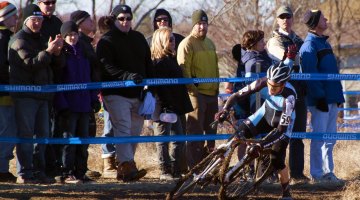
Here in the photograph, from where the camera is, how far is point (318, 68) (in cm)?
1243

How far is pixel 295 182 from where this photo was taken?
12.2 m

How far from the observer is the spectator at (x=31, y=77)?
37.0ft

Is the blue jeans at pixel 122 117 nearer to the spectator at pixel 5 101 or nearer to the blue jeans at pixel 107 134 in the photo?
the blue jeans at pixel 107 134

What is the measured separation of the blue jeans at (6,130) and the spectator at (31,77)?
0.11 m

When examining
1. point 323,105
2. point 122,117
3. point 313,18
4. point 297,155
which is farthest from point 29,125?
point 313,18

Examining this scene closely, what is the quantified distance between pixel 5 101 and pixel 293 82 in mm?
3812

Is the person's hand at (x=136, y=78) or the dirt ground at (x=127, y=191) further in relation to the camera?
the person's hand at (x=136, y=78)

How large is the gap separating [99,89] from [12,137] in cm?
139

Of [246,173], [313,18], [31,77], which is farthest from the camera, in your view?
[313,18]

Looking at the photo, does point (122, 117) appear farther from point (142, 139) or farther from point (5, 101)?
point (5, 101)

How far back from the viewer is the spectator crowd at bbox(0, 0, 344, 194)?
1148cm

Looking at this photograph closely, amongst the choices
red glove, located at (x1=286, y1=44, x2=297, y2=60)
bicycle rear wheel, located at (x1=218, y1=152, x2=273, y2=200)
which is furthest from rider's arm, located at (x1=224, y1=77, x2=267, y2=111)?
red glove, located at (x1=286, y1=44, x2=297, y2=60)

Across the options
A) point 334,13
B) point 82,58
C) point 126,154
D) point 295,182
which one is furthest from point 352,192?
point 334,13

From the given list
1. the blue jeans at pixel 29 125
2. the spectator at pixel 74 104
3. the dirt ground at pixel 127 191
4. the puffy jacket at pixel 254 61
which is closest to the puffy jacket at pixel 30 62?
the blue jeans at pixel 29 125
